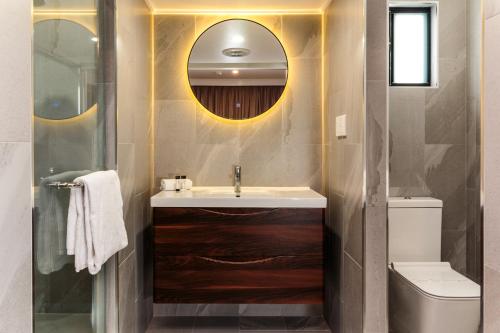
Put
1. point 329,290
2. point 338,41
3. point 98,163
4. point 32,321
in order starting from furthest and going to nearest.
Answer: point 329,290, point 338,41, point 98,163, point 32,321

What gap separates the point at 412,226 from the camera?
2256 millimetres

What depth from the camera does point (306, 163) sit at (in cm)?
272

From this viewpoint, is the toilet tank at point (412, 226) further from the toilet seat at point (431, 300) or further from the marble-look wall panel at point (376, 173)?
the marble-look wall panel at point (376, 173)

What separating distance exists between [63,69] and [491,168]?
149 centimetres

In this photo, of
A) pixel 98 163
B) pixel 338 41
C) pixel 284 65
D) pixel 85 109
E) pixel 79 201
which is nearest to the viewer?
pixel 79 201

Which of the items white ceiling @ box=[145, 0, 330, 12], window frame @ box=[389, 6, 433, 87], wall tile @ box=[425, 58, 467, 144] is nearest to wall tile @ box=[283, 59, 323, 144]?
white ceiling @ box=[145, 0, 330, 12]

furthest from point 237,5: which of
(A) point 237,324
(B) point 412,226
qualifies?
(A) point 237,324

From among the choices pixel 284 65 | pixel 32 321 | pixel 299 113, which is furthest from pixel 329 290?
pixel 32 321

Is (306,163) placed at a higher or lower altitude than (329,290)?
higher

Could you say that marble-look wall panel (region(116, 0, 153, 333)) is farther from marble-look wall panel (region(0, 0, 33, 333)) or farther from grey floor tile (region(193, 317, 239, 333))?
marble-look wall panel (region(0, 0, 33, 333))

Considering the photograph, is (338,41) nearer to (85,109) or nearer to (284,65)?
(284,65)

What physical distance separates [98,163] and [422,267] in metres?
1.87

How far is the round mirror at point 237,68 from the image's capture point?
270cm

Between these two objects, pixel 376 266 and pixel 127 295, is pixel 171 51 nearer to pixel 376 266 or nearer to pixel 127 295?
pixel 127 295
